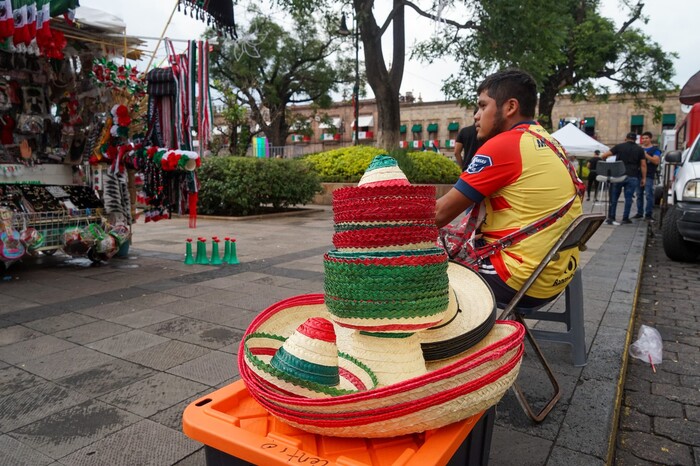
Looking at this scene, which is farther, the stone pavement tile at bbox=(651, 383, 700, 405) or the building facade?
the building facade

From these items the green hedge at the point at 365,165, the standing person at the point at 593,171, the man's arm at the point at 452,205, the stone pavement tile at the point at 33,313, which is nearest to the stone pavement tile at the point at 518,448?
the man's arm at the point at 452,205

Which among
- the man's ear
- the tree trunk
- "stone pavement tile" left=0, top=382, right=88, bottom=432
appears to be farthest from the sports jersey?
the tree trunk

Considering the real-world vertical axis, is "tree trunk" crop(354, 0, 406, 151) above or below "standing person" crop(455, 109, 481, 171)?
above

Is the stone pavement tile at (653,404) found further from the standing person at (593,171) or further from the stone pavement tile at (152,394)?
the standing person at (593,171)

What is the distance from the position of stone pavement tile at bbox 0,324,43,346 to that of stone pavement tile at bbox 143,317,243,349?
0.82m

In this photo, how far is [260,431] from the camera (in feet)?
4.66

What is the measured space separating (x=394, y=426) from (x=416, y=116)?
50.4m

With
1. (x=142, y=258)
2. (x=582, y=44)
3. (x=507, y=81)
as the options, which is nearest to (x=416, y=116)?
(x=582, y=44)

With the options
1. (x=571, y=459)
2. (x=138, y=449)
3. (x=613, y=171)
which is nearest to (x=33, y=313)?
(x=138, y=449)

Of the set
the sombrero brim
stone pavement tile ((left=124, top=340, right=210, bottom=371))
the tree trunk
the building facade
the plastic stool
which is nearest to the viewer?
the sombrero brim

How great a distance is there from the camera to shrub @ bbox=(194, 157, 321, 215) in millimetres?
11469

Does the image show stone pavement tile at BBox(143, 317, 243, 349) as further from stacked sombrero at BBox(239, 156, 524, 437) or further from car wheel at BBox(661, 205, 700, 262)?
car wheel at BBox(661, 205, 700, 262)

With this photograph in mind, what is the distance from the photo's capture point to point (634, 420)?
2754mm

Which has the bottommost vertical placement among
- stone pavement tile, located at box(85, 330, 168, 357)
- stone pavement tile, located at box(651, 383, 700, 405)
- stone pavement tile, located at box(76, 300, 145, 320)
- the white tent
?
stone pavement tile, located at box(651, 383, 700, 405)
